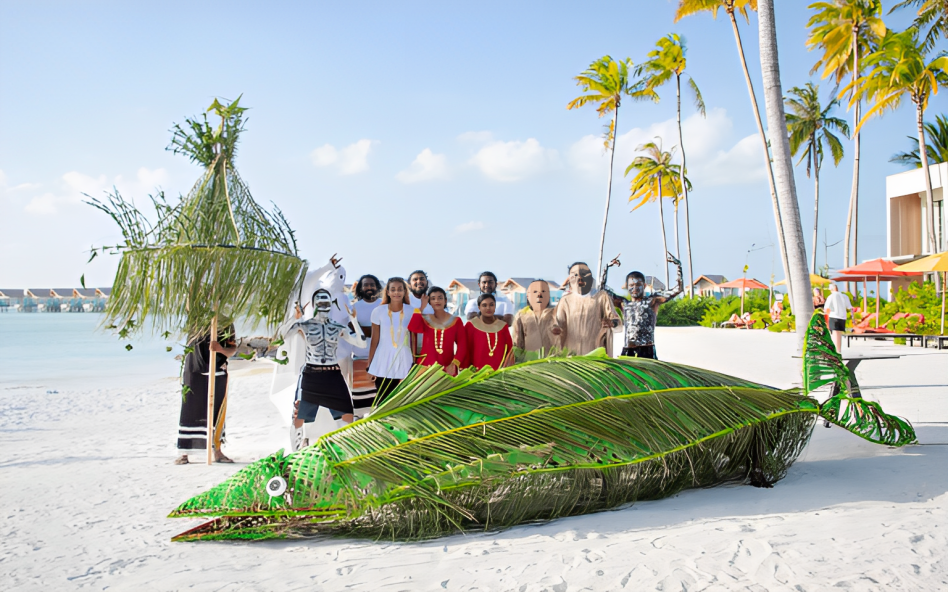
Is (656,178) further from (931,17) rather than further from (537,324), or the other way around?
(537,324)

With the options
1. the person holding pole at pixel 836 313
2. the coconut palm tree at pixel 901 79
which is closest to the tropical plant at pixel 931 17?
the coconut palm tree at pixel 901 79

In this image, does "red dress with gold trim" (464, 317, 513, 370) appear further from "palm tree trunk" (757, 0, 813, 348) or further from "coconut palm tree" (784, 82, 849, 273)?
"coconut palm tree" (784, 82, 849, 273)

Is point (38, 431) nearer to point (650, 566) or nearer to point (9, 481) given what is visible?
point (9, 481)

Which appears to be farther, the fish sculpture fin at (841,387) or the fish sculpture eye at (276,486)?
the fish sculpture fin at (841,387)

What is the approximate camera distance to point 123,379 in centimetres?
1936

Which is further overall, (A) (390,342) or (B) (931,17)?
(B) (931,17)

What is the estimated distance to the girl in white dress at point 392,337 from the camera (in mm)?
5570

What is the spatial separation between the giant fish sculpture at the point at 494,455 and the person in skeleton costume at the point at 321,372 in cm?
171

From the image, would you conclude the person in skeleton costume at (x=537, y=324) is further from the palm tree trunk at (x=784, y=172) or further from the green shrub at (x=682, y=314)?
the green shrub at (x=682, y=314)

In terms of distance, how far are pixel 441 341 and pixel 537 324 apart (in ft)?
3.01

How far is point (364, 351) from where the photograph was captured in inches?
252

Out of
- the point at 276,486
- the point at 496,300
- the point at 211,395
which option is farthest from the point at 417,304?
the point at 276,486

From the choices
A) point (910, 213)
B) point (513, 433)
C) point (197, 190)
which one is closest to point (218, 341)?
point (197, 190)

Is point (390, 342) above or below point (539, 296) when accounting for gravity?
below
